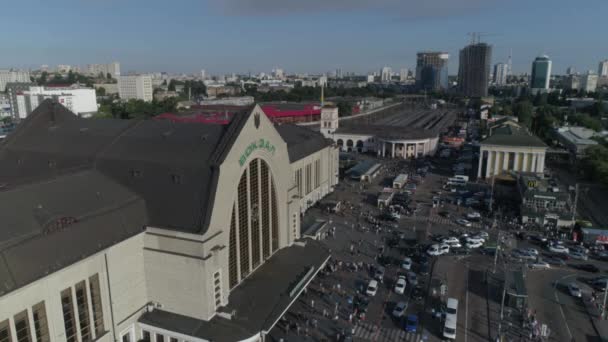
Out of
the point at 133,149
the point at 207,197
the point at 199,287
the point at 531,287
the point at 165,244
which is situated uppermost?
the point at 133,149

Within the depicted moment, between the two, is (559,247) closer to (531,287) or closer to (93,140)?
(531,287)

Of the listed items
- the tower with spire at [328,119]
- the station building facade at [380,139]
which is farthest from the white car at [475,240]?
the tower with spire at [328,119]

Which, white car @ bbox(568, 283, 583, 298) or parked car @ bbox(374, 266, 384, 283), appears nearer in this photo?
white car @ bbox(568, 283, 583, 298)

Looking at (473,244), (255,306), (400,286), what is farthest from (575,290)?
(255,306)

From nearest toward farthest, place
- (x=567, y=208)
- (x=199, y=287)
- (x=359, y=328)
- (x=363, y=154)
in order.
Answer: (x=199, y=287), (x=359, y=328), (x=567, y=208), (x=363, y=154)

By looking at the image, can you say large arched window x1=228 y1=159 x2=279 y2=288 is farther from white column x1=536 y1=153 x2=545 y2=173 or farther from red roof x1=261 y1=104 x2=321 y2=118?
red roof x1=261 y1=104 x2=321 y2=118

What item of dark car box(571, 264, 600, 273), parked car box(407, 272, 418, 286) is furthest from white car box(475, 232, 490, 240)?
parked car box(407, 272, 418, 286)

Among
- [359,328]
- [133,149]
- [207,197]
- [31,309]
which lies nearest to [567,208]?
[359,328]
